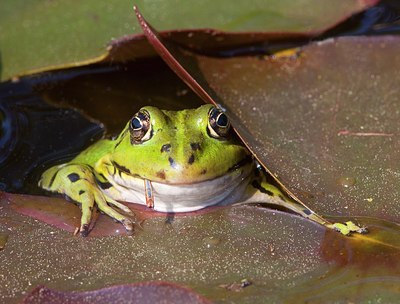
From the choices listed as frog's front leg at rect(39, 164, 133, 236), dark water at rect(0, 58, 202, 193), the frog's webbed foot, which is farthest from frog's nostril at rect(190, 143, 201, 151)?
dark water at rect(0, 58, 202, 193)

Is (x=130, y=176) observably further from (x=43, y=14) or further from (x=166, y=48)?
(x=43, y=14)

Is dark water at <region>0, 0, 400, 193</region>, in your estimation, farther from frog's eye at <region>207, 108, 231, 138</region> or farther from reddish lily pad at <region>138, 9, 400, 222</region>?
frog's eye at <region>207, 108, 231, 138</region>

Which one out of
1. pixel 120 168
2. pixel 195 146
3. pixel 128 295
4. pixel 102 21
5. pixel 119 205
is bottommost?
pixel 128 295

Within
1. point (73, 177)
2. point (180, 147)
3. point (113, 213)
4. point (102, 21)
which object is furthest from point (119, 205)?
point (102, 21)

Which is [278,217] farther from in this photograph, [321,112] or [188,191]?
[321,112]

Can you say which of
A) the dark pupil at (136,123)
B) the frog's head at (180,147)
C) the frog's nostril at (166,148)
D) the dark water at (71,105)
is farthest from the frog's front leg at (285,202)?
the dark water at (71,105)

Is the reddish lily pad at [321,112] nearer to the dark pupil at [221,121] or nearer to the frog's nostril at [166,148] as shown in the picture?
the dark pupil at [221,121]
